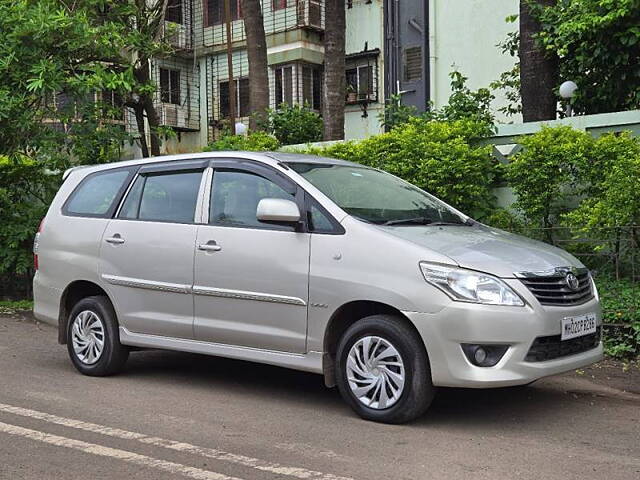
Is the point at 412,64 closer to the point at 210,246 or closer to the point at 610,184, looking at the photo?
the point at 610,184

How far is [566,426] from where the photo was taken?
5.64 metres

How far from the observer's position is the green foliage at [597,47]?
1038 cm

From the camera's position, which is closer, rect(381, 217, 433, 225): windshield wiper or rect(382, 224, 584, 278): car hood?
rect(382, 224, 584, 278): car hood

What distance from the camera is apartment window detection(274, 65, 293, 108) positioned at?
25797 millimetres

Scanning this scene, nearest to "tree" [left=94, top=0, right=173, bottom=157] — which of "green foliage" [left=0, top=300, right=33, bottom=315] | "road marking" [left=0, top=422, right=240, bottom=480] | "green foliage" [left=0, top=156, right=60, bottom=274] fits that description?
"green foliage" [left=0, top=156, right=60, bottom=274]

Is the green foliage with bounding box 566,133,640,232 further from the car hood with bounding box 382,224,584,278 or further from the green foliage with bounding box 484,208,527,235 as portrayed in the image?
the car hood with bounding box 382,224,584,278

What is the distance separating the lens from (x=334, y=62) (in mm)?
13688

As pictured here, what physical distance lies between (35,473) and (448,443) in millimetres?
2373

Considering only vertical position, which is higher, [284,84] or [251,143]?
[284,84]

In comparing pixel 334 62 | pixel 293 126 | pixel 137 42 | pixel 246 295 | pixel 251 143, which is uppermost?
pixel 137 42

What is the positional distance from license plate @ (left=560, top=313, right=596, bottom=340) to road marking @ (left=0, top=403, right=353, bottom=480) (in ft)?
6.34

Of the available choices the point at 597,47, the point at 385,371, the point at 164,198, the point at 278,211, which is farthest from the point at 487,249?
the point at 597,47

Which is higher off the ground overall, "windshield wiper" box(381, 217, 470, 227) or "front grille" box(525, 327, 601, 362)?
"windshield wiper" box(381, 217, 470, 227)

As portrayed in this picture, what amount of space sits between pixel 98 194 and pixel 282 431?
3.24 meters
